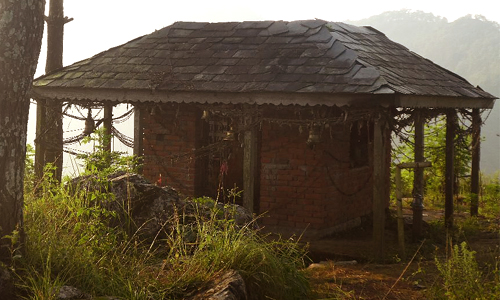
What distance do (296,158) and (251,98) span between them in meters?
1.66

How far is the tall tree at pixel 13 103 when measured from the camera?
21.0 feet

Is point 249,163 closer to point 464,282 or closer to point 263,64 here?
point 263,64

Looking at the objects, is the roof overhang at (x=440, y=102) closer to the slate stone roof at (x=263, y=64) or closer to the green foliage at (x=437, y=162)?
the slate stone roof at (x=263, y=64)

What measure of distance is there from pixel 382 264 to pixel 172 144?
4939mm

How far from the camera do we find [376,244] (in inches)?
408

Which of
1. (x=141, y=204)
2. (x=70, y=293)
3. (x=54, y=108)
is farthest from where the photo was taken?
(x=54, y=108)

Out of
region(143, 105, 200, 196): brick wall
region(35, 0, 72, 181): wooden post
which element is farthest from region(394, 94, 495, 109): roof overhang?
region(35, 0, 72, 181): wooden post

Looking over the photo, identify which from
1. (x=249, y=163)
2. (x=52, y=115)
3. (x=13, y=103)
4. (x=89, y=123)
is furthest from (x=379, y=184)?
(x=52, y=115)

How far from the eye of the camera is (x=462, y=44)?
299 feet

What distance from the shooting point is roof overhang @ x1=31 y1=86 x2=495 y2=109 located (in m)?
10.1

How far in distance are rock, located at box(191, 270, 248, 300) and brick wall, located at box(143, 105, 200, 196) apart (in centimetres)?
676

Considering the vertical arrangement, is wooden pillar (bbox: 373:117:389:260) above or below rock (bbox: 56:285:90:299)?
above

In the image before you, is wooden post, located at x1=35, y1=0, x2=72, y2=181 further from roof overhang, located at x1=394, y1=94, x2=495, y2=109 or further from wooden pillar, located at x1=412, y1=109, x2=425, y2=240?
wooden pillar, located at x1=412, y1=109, x2=425, y2=240

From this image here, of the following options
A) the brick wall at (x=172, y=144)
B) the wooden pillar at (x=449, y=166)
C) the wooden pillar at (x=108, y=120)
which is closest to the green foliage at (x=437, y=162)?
the wooden pillar at (x=449, y=166)
